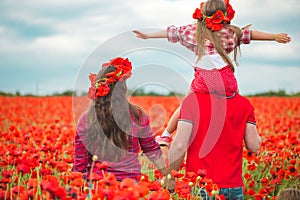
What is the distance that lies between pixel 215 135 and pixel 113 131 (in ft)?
2.43

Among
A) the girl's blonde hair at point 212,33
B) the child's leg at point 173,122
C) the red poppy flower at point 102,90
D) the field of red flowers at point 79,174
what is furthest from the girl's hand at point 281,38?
the red poppy flower at point 102,90

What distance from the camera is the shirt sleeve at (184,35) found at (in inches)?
158

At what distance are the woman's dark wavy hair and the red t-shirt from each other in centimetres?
41

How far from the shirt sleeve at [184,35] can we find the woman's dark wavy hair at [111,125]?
77 cm

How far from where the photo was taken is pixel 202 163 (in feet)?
11.7

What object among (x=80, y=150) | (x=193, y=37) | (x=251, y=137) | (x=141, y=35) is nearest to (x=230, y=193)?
(x=251, y=137)

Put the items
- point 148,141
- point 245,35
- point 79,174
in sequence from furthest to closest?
point 245,35, point 148,141, point 79,174

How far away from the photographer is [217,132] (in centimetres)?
349

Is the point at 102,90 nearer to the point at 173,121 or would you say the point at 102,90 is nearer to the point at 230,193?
the point at 173,121

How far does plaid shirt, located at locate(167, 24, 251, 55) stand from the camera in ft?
12.6

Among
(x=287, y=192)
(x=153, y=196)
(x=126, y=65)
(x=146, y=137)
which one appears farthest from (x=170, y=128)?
(x=153, y=196)

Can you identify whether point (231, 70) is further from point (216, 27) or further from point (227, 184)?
point (227, 184)

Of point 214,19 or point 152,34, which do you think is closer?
point 214,19

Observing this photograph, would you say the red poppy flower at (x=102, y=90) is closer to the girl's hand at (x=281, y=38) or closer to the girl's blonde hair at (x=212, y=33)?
the girl's blonde hair at (x=212, y=33)
